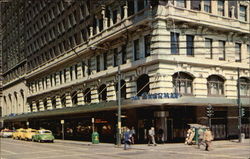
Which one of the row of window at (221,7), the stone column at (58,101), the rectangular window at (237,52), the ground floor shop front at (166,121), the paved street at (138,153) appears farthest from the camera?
the stone column at (58,101)

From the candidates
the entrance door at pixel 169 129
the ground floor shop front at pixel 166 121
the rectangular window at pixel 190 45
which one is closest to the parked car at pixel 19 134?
the ground floor shop front at pixel 166 121

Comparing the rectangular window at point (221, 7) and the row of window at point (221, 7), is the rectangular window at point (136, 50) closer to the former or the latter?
the row of window at point (221, 7)

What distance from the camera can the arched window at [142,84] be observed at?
124 ft

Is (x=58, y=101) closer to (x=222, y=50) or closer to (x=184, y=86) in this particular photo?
(x=184, y=86)

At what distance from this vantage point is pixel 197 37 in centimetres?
3906

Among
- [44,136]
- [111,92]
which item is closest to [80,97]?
[44,136]

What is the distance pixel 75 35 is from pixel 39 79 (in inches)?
724

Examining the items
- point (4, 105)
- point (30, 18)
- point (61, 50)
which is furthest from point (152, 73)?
point (4, 105)

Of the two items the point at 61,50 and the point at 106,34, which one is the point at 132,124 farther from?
the point at 61,50

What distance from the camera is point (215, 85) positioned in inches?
1593

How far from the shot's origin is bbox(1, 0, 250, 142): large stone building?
3653cm

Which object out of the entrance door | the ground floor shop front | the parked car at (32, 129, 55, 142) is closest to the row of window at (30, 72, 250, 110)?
the ground floor shop front

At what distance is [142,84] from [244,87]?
12582mm

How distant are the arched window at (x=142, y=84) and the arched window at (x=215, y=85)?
6809 mm
